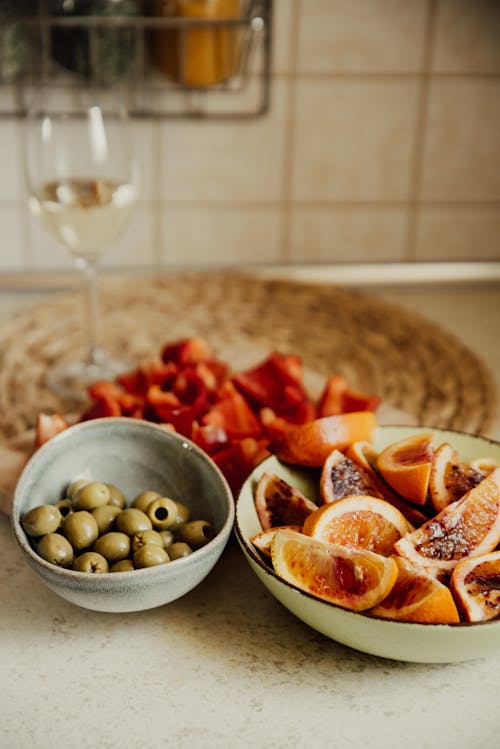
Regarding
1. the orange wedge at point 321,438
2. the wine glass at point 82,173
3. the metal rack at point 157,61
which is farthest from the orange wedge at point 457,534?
the metal rack at point 157,61

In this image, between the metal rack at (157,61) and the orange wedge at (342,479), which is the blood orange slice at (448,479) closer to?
the orange wedge at (342,479)

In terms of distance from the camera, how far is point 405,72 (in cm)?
141

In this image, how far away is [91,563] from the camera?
65 cm

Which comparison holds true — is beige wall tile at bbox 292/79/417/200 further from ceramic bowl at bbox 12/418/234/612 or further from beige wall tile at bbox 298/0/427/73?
ceramic bowl at bbox 12/418/234/612

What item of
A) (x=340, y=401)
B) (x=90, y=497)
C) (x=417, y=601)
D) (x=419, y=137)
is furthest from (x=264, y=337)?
(x=417, y=601)

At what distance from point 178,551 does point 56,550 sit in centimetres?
9

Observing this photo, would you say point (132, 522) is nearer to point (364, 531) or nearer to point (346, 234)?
point (364, 531)

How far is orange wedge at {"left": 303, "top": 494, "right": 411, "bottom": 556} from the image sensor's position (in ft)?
2.15

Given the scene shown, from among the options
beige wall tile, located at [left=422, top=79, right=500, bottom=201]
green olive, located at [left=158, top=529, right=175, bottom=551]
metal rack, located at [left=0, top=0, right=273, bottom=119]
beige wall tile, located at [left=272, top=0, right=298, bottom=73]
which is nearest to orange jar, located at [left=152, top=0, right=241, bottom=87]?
metal rack, located at [left=0, top=0, right=273, bottom=119]

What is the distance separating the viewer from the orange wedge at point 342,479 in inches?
28.0

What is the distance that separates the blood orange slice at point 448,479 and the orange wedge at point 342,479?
5 cm

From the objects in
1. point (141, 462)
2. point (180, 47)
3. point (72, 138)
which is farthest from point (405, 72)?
point (141, 462)

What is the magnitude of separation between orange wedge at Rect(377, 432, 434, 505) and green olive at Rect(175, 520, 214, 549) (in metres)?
0.14

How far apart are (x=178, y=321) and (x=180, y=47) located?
1.16 ft
